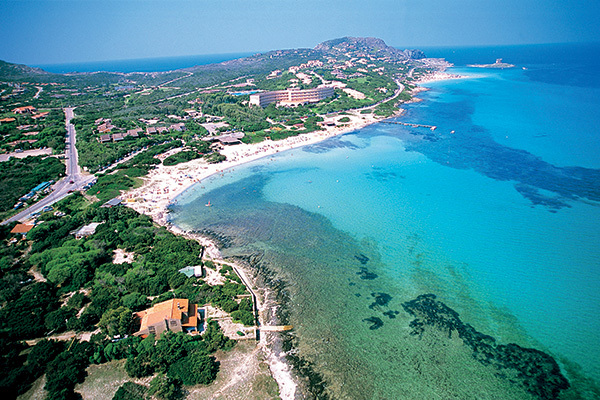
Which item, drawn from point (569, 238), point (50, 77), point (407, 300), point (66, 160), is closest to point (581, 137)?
point (569, 238)

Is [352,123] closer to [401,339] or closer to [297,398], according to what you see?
[401,339]

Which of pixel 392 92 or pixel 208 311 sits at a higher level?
pixel 392 92

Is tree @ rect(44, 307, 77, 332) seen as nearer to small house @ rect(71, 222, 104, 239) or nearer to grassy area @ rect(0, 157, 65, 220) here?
small house @ rect(71, 222, 104, 239)

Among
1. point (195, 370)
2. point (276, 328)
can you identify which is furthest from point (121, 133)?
point (195, 370)

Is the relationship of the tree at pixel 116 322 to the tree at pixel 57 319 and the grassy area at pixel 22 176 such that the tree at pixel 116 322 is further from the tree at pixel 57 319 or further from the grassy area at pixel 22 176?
the grassy area at pixel 22 176

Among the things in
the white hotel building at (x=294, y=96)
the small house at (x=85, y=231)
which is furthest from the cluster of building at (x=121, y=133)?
the small house at (x=85, y=231)
